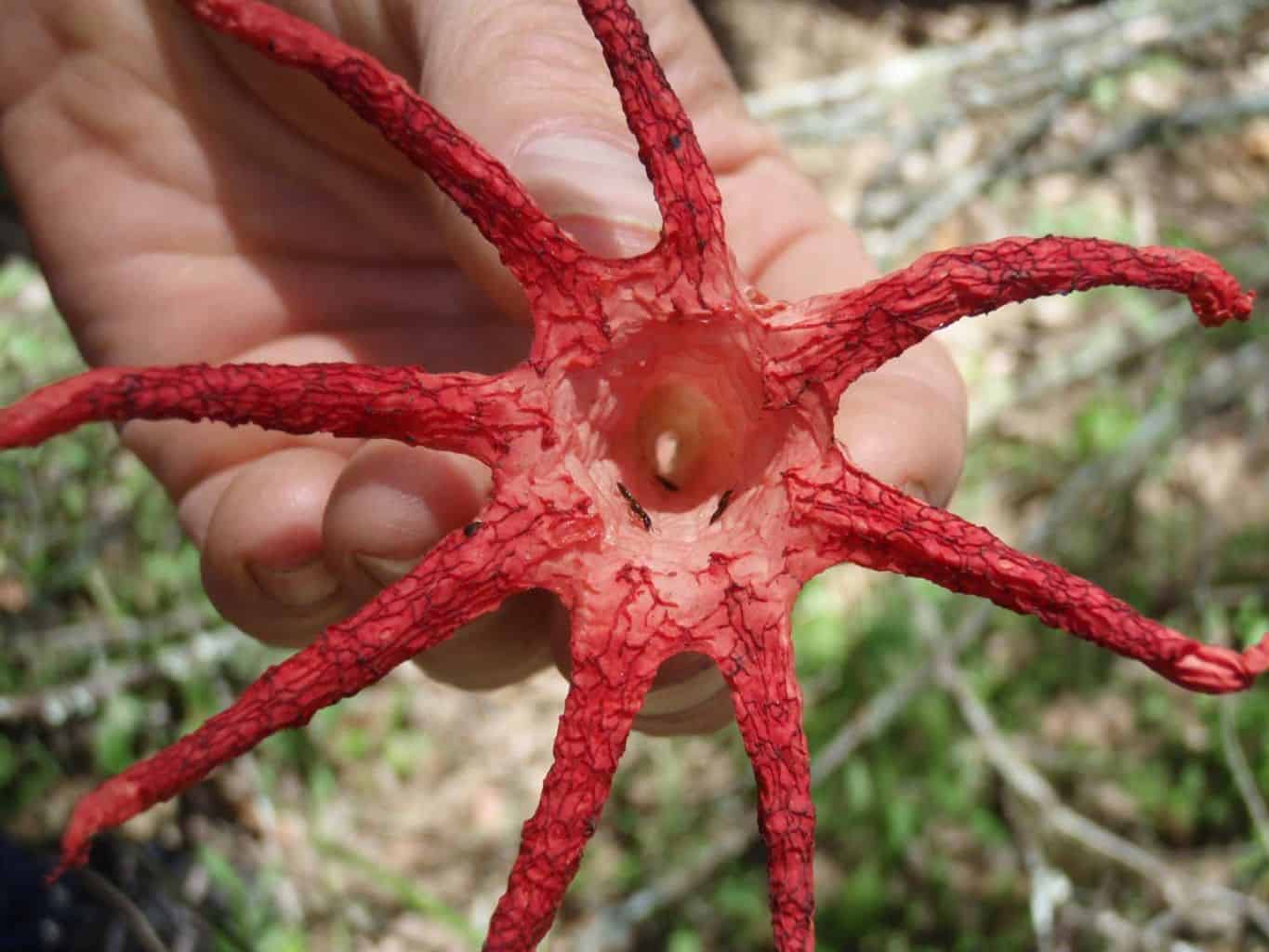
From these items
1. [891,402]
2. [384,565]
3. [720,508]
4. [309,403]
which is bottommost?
[309,403]

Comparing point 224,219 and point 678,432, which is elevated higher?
point 224,219

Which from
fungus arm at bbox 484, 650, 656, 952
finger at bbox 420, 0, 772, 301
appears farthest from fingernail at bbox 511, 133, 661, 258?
fungus arm at bbox 484, 650, 656, 952

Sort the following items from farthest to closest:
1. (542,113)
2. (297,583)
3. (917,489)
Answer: (297,583) < (917,489) < (542,113)

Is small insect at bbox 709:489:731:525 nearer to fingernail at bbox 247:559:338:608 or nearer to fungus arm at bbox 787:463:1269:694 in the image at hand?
fungus arm at bbox 787:463:1269:694

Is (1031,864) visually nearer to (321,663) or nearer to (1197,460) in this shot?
(1197,460)

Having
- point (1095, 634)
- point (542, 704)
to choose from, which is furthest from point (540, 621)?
point (542, 704)

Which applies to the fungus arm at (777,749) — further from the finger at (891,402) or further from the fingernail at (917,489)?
the fingernail at (917,489)

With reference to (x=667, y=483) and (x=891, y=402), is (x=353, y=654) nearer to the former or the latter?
(x=667, y=483)

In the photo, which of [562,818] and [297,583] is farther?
[297,583]

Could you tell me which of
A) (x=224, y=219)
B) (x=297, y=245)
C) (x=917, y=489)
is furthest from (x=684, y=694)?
(x=224, y=219)
